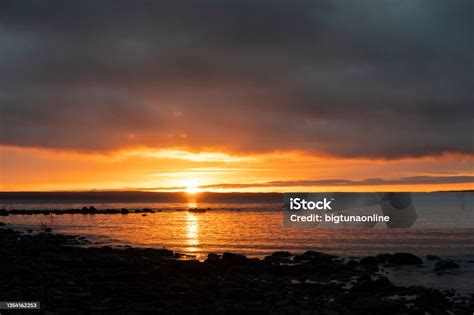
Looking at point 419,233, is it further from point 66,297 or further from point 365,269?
point 66,297

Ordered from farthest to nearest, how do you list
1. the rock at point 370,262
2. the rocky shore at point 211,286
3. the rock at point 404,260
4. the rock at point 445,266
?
the rock at point 404,260 < the rock at point 370,262 < the rock at point 445,266 < the rocky shore at point 211,286

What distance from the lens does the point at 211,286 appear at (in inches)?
1234

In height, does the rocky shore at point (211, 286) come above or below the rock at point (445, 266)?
above

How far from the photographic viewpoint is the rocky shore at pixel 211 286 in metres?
25.7

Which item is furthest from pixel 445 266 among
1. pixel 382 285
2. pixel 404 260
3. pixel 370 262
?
pixel 382 285

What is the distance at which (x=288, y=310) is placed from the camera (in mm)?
25219

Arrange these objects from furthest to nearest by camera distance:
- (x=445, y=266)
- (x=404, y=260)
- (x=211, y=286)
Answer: (x=404, y=260)
(x=445, y=266)
(x=211, y=286)

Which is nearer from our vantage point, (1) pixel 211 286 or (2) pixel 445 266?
(1) pixel 211 286

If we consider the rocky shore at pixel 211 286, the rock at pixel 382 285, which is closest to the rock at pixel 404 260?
the rocky shore at pixel 211 286

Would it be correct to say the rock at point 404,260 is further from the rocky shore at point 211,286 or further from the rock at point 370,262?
the rock at point 370,262

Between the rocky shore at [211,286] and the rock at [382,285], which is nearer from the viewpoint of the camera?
the rocky shore at [211,286]

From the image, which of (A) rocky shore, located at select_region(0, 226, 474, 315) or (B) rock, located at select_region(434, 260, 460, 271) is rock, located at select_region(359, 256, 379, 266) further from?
(B) rock, located at select_region(434, 260, 460, 271)

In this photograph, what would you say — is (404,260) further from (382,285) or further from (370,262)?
(382,285)

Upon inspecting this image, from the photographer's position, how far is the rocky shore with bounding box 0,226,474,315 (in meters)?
25.7
